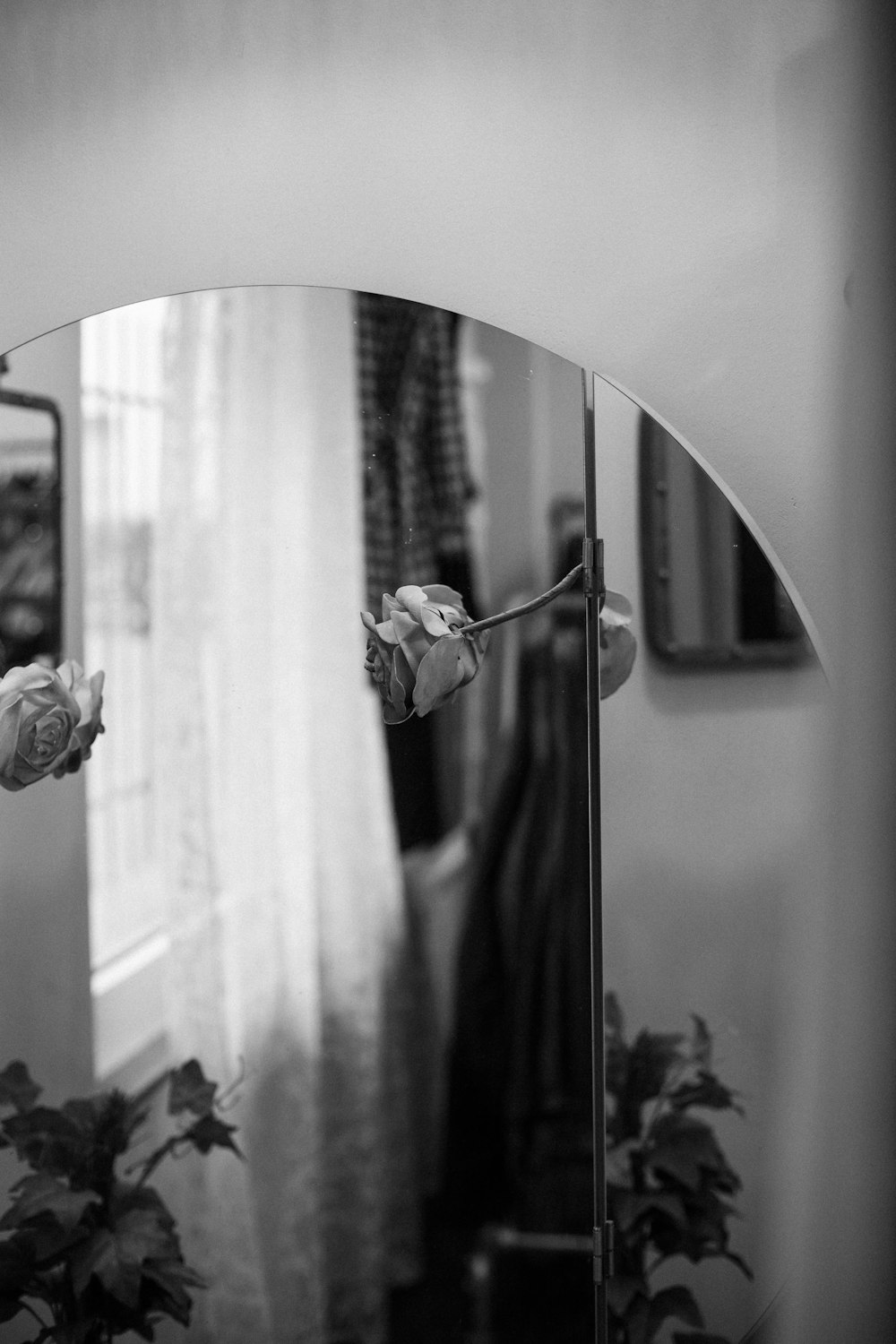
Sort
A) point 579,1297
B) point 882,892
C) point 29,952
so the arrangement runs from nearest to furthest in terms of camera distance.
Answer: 1. point 882,892
2. point 579,1297
3. point 29,952

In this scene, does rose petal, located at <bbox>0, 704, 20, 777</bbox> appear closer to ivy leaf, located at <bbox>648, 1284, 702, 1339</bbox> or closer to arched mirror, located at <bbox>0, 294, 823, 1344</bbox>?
arched mirror, located at <bbox>0, 294, 823, 1344</bbox>

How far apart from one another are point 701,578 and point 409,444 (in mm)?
274

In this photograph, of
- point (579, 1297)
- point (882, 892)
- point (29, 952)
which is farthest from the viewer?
point (29, 952)

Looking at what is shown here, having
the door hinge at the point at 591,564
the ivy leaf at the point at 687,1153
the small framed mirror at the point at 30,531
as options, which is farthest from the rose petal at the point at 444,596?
the ivy leaf at the point at 687,1153

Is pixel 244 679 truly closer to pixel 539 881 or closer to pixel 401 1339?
pixel 539 881

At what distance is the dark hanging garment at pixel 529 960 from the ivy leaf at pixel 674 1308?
13 cm

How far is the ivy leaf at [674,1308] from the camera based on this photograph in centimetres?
95

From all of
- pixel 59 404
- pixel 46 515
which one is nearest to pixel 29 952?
pixel 46 515

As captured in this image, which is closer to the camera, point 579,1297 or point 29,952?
point 579,1297

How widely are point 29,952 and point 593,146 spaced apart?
89cm

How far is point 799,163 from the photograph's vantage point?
995 millimetres

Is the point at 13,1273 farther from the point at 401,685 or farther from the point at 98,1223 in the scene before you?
the point at 401,685

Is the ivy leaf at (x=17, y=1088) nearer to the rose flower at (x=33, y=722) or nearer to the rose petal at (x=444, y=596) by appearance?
the rose flower at (x=33, y=722)

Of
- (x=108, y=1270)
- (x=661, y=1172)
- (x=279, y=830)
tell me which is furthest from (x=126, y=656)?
(x=661, y=1172)
